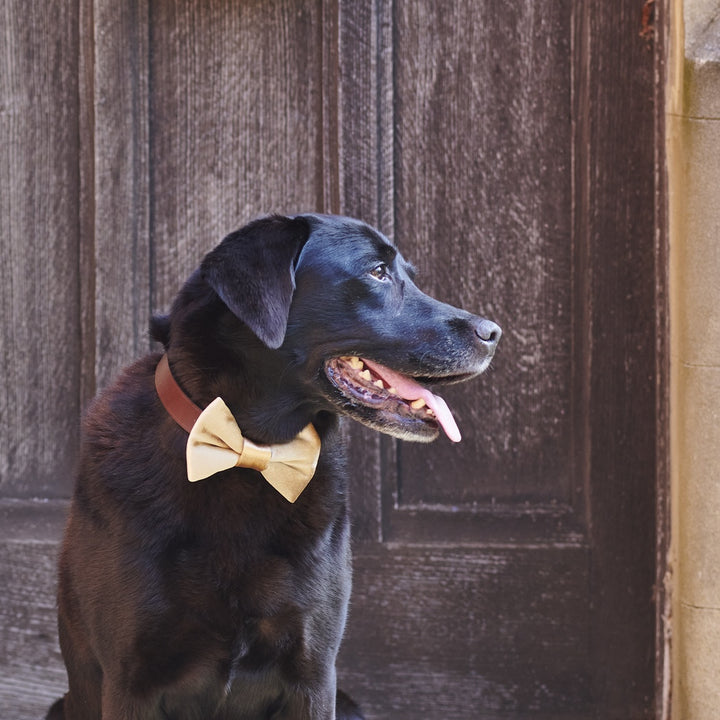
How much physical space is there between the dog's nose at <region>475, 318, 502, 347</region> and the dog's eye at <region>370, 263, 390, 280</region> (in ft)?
0.69

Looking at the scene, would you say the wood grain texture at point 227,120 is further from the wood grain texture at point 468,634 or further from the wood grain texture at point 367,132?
the wood grain texture at point 468,634

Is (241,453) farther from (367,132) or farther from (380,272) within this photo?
(367,132)

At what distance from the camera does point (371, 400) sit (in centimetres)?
194

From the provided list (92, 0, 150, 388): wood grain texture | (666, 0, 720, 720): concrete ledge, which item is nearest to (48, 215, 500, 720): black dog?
(666, 0, 720, 720): concrete ledge

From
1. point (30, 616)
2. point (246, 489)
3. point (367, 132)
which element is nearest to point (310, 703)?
point (246, 489)

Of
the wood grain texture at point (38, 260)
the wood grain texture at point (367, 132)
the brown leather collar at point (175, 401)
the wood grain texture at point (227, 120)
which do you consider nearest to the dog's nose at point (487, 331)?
the brown leather collar at point (175, 401)

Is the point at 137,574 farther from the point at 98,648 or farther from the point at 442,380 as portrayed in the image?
the point at 442,380

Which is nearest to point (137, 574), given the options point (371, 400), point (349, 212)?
point (371, 400)

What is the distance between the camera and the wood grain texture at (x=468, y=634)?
2.71 m

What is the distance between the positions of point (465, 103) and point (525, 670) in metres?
1.54

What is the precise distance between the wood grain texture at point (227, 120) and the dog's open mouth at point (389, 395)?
93 centimetres

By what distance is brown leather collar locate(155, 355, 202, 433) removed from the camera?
1884 mm

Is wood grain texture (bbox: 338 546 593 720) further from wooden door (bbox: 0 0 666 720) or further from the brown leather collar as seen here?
the brown leather collar

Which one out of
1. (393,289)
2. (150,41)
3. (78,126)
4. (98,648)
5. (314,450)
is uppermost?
(150,41)
